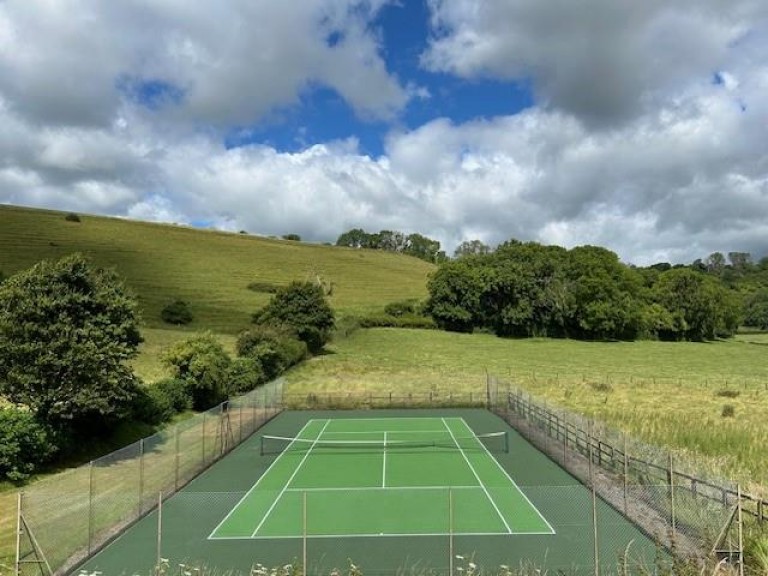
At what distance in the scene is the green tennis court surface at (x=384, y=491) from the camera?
63.7ft

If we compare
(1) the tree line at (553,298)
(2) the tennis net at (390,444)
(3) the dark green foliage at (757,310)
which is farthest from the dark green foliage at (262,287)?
(3) the dark green foliage at (757,310)

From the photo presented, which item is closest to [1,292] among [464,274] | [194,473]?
[194,473]

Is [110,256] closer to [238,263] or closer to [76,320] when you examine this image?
[238,263]

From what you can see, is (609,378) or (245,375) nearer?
(245,375)

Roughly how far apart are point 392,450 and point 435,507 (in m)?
10.9

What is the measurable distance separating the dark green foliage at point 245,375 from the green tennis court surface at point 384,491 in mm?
8455

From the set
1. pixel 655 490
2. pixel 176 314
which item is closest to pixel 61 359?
pixel 655 490

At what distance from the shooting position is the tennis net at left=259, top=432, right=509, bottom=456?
3238 cm

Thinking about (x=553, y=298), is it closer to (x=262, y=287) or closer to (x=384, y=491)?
(x=262, y=287)

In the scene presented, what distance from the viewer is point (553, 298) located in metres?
91.5

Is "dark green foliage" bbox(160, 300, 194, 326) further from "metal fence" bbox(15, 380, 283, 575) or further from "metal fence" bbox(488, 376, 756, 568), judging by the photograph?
"metal fence" bbox(488, 376, 756, 568)

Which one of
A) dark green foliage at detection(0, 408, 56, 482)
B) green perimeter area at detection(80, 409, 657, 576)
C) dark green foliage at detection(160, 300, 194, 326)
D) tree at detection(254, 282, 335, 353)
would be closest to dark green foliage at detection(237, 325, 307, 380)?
tree at detection(254, 282, 335, 353)

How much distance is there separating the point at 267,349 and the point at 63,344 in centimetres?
2625

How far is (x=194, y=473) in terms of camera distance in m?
26.1
